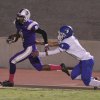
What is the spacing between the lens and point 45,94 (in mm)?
11539

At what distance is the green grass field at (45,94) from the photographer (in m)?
10.9

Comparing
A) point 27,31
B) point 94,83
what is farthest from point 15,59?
point 94,83

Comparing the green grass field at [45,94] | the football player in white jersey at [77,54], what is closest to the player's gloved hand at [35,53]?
the football player in white jersey at [77,54]

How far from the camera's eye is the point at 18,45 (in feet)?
62.9

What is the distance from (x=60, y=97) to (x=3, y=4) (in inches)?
351

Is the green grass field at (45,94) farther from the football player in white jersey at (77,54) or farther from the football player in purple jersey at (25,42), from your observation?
the football player in purple jersey at (25,42)

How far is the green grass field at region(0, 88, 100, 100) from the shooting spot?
35.9ft

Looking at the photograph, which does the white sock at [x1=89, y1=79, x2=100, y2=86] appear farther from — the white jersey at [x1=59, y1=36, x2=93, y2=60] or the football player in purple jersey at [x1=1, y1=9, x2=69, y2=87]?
the football player in purple jersey at [x1=1, y1=9, x2=69, y2=87]

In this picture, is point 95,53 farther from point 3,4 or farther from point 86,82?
point 86,82

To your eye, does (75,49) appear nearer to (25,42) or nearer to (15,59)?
(25,42)

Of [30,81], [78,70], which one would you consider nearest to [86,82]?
[78,70]

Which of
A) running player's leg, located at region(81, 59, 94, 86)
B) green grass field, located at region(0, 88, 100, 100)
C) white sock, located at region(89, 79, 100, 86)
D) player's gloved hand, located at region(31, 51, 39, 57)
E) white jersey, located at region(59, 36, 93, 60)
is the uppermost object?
white jersey, located at region(59, 36, 93, 60)

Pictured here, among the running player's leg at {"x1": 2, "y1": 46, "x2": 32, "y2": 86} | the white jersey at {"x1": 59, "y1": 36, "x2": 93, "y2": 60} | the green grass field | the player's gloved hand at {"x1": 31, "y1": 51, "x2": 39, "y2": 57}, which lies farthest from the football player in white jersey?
the running player's leg at {"x1": 2, "y1": 46, "x2": 32, "y2": 86}

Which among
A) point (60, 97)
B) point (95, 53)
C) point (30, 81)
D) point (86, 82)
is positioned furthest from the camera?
point (95, 53)
